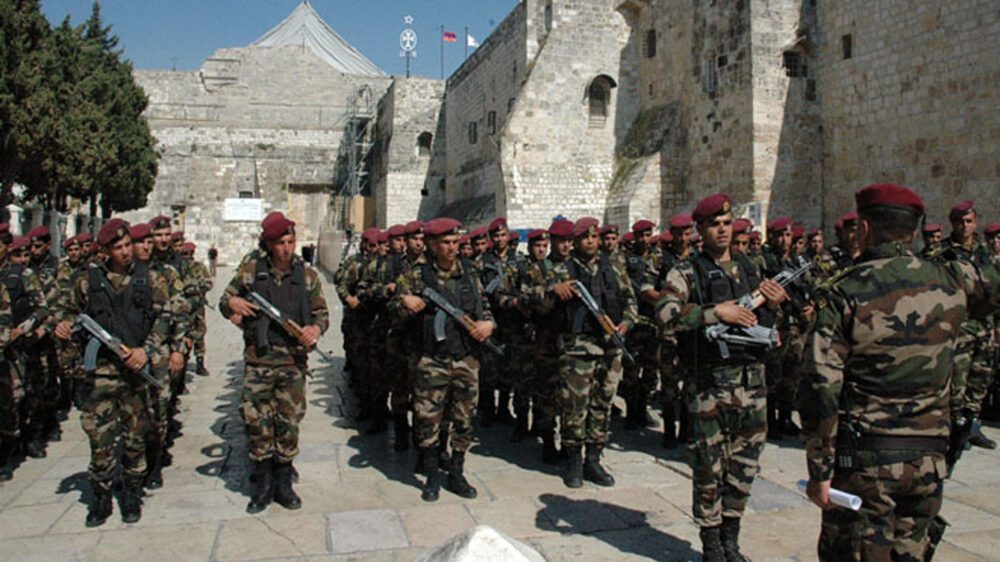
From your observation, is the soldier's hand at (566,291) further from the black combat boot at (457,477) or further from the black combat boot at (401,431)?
the black combat boot at (401,431)

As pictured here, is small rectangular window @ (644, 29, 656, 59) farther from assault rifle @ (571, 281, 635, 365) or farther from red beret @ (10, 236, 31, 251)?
red beret @ (10, 236, 31, 251)

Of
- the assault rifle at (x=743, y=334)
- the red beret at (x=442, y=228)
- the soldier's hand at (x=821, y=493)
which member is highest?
the red beret at (x=442, y=228)

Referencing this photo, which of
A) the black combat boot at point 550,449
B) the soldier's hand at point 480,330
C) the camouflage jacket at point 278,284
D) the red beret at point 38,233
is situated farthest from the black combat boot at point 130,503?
the red beret at point 38,233

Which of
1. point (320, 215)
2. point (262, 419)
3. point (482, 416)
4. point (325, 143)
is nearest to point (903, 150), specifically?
point (482, 416)

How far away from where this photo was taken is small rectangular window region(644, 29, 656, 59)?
20562mm

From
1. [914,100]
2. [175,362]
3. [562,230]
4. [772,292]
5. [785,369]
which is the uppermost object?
[914,100]

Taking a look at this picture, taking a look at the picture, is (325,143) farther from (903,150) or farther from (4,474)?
(4,474)

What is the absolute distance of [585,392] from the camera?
5.31 meters

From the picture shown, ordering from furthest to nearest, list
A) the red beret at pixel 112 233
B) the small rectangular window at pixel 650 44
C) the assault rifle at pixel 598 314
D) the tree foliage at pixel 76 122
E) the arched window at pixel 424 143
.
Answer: the arched window at pixel 424 143
the small rectangular window at pixel 650 44
the tree foliage at pixel 76 122
the assault rifle at pixel 598 314
the red beret at pixel 112 233

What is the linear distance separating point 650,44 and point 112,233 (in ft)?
61.1

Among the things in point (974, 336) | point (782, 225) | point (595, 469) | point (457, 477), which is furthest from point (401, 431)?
point (974, 336)

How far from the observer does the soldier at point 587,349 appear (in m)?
5.31

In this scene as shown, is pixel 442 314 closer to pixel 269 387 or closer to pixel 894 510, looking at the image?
pixel 269 387

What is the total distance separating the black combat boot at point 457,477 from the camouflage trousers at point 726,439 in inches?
74.8
